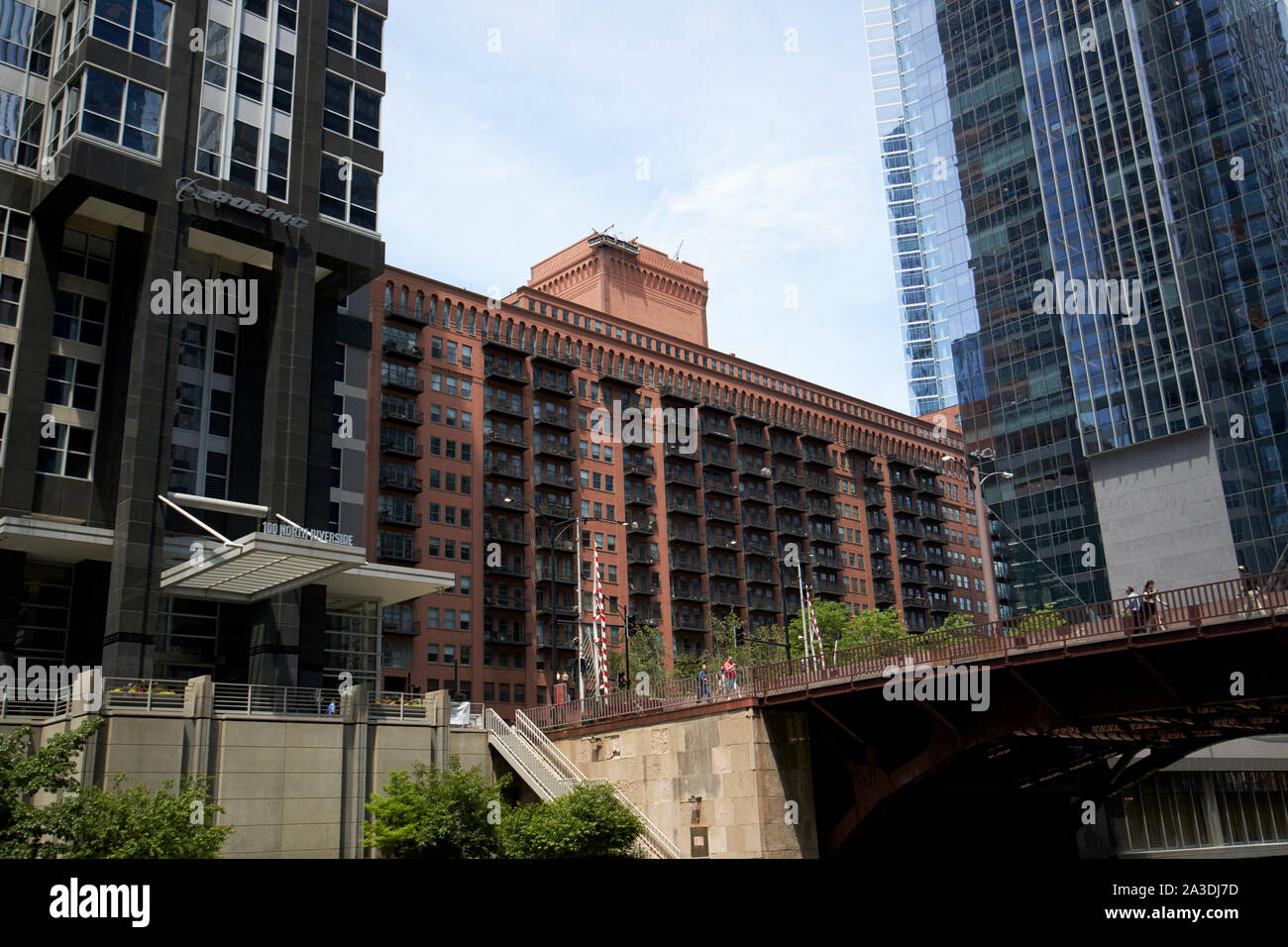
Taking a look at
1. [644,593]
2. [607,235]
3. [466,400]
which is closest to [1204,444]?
[644,593]

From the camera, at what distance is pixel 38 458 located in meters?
43.4

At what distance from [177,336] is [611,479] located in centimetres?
5564

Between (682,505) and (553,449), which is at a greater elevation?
(553,449)

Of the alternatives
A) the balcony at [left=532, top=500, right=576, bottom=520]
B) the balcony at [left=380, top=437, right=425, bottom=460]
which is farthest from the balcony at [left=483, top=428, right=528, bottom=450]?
the balcony at [left=380, top=437, right=425, bottom=460]

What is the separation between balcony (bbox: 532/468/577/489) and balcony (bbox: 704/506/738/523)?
17.0 metres

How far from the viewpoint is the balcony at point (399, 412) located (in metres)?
81.2

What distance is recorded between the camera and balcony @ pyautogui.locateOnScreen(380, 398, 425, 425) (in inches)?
3199

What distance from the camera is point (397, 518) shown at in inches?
→ 3140

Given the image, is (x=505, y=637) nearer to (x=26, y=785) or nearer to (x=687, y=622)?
(x=687, y=622)

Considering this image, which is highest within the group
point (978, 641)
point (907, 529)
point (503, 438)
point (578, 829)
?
point (503, 438)

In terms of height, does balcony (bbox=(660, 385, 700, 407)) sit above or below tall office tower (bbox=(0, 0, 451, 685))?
above

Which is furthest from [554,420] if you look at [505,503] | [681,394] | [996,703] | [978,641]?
[978,641]

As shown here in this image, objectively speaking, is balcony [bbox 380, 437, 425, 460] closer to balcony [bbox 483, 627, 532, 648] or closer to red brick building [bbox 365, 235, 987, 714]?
red brick building [bbox 365, 235, 987, 714]

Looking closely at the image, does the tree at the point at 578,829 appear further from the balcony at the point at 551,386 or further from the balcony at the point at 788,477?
the balcony at the point at 788,477
